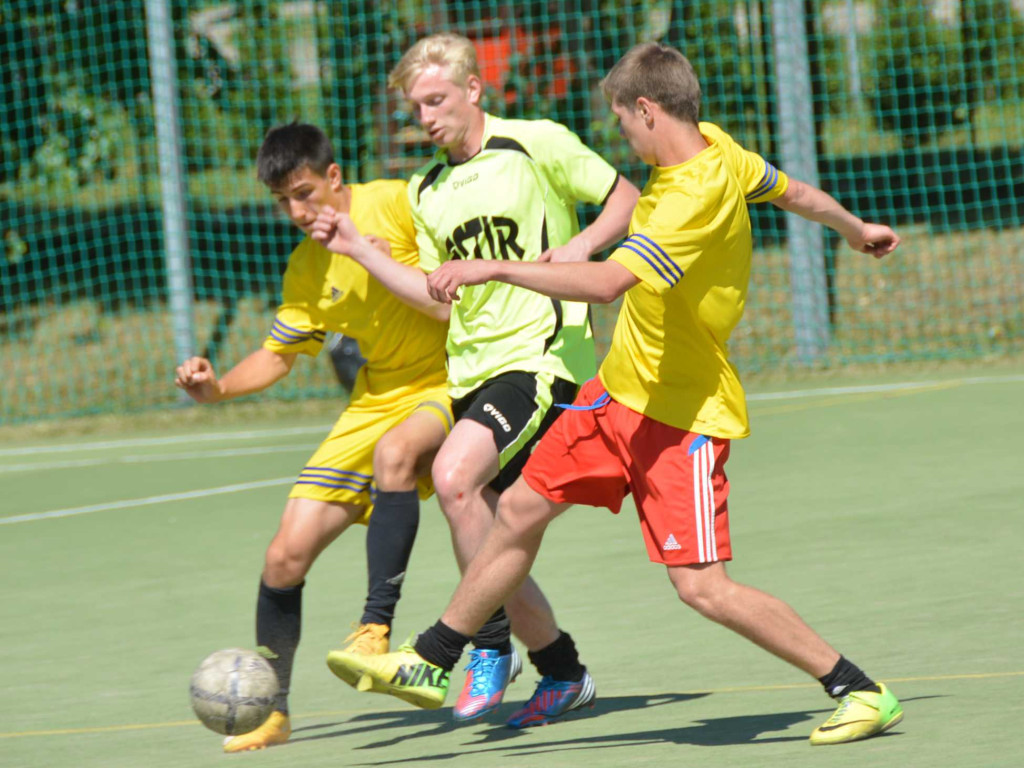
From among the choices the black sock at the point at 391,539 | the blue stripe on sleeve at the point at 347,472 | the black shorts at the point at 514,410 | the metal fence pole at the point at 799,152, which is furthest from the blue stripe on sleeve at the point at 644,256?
the metal fence pole at the point at 799,152

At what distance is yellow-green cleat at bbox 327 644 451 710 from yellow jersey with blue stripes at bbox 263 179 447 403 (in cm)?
112

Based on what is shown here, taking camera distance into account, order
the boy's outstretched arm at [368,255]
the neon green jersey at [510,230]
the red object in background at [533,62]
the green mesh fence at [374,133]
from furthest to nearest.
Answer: the red object in background at [533,62] < the green mesh fence at [374,133] < the neon green jersey at [510,230] < the boy's outstretched arm at [368,255]

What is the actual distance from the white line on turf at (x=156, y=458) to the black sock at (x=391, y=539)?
598cm

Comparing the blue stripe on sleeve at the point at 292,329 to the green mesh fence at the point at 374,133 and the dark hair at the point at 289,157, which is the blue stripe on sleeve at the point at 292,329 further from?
the green mesh fence at the point at 374,133

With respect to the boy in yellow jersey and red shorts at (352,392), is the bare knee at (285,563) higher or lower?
lower

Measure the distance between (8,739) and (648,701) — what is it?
6.21 ft

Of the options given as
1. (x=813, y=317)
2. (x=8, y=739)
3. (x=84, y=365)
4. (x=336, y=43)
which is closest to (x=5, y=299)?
(x=84, y=365)

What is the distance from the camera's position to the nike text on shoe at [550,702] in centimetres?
480

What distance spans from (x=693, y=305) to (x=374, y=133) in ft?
40.0

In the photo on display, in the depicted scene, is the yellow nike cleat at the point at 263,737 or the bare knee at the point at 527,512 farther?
the yellow nike cleat at the point at 263,737

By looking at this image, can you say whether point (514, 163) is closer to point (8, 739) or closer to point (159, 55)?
point (8, 739)

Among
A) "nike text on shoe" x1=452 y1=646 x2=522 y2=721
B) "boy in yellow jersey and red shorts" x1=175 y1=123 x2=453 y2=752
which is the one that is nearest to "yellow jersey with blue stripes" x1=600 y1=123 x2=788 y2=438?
"boy in yellow jersey and red shorts" x1=175 y1=123 x2=453 y2=752

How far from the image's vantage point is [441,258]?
5.12 metres

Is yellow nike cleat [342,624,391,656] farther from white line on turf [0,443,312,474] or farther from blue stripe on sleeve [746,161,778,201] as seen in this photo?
white line on turf [0,443,312,474]
